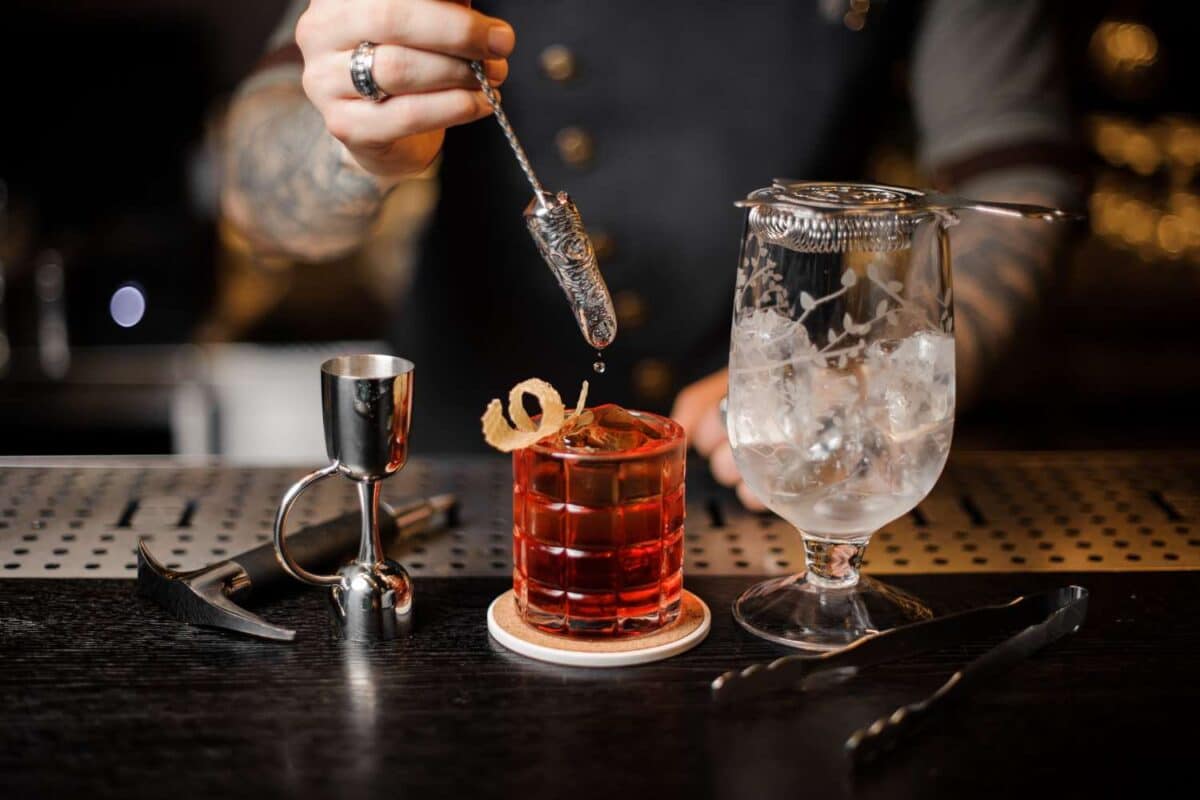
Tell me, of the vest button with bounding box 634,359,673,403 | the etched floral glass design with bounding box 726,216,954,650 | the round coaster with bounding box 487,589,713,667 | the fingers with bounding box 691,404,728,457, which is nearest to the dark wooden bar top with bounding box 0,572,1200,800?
the round coaster with bounding box 487,589,713,667

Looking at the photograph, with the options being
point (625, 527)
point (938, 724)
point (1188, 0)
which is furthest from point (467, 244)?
point (1188, 0)

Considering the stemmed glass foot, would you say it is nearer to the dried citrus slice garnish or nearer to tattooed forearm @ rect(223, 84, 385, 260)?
the dried citrus slice garnish

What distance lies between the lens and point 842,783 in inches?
34.1

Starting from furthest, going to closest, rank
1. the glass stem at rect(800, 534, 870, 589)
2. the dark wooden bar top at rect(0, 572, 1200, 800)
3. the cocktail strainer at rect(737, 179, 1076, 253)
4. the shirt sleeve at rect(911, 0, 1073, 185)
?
the shirt sleeve at rect(911, 0, 1073, 185) < the glass stem at rect(800, 534, 870, 589) < the cocktail strainer at rect(737, 179, 1076, 253) < the dark wooden bar top at rect(0, 572, 1200, 800)

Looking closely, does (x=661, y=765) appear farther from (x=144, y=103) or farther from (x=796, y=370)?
(x=144, y=103)

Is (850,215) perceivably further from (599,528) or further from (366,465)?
(366,465)

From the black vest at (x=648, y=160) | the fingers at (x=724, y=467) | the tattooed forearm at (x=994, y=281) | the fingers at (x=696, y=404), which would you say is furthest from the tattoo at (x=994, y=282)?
the fingers at (x=724, y=467)

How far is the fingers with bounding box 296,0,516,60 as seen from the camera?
3.85ft

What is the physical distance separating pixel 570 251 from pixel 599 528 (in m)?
0.24

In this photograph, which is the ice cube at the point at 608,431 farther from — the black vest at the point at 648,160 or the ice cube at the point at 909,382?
the black vest at the point at 648,160

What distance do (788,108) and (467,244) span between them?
56cm

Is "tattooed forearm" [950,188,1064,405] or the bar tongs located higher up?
"tattooed forearm" [950,188,1064,405]

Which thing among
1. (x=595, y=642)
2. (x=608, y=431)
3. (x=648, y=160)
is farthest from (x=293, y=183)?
(x=595, y=642)

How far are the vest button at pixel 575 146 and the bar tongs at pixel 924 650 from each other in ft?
3.56
